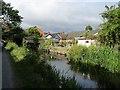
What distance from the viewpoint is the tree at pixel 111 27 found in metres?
31.9

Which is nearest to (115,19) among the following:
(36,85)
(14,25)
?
(36,85)

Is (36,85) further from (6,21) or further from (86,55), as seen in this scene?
(6,21)

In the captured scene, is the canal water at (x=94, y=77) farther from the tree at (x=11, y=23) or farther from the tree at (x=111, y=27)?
the tree at (x=11, y=23)

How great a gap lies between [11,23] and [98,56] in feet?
104

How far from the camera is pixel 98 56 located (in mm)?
29578

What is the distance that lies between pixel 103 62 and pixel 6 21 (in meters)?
33.4

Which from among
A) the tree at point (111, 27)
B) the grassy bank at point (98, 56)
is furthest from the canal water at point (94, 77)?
the tree at point (111, 27)

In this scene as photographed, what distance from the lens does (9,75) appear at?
14805mm

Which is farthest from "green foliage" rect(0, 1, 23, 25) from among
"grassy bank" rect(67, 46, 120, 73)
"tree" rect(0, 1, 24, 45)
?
"grassy bank" rect(67, 46, 120, 73)

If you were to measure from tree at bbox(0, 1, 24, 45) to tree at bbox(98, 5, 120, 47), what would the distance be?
25747 mm

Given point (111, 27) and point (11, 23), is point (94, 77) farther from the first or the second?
point (11, 23)

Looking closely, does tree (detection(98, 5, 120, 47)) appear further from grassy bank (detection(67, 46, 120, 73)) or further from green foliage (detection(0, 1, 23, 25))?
green foliage (detection(0, 1, 23, 25))

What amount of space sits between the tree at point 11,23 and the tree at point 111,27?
84.5ft

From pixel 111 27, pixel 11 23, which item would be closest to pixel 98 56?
pixel 111 27
